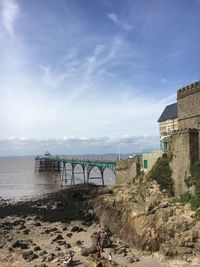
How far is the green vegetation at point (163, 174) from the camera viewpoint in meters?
33.7

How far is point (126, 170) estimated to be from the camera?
157ft

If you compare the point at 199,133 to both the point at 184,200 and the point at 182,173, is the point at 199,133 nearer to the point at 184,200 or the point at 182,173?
the point at 182,173

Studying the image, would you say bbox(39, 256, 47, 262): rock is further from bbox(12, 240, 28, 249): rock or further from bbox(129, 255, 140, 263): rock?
bbox(129, 255, 140, 263): rock

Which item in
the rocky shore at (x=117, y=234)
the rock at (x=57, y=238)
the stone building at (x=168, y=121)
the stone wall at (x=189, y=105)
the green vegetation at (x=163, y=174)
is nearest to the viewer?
the rocky shore at (x=117, y=234)

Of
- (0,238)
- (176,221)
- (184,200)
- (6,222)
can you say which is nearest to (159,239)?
(176,221)

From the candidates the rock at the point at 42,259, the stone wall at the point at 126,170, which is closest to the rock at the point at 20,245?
the rock at the point at 42,259

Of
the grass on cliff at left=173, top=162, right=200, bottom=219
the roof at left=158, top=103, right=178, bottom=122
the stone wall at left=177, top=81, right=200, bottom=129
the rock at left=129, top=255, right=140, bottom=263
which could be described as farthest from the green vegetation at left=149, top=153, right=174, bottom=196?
the roof at left=158, top=103, right=178, bottom=122

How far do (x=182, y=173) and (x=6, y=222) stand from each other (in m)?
18.9

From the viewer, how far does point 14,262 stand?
2431 cm

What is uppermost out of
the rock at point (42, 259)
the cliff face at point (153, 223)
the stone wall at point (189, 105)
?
the stone wall at point (189, 105)

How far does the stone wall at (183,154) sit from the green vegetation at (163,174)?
2.00 ft

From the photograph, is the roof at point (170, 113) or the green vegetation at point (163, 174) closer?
the green vegetation at point (163, 174)

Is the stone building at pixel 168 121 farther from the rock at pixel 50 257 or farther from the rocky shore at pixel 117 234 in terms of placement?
the rock at pixel 50 257

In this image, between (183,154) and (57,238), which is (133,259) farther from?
(183,154)
